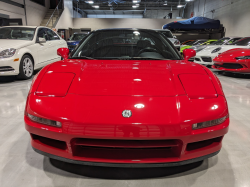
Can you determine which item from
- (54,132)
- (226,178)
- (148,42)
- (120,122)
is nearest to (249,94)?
(148,42)

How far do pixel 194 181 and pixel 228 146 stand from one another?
27.3 inches

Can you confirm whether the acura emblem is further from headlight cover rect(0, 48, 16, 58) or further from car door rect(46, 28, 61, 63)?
car door rect(46, 28, 61, 63)

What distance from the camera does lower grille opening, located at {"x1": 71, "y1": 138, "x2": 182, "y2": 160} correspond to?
1238mm

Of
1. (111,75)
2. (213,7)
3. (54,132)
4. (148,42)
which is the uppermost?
(213,7)

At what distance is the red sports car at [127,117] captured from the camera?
1202 millimetres

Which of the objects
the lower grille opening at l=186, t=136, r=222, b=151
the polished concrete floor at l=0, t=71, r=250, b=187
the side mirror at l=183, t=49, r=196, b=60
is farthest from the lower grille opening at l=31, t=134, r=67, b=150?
the side mirror at l=183, t=49, r=196, b=60

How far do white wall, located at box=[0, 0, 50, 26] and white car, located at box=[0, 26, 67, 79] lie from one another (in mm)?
7012

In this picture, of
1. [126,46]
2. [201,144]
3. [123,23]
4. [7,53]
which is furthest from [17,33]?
[123,23]

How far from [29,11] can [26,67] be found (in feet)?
35.6

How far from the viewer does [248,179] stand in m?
1.45

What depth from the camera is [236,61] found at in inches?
203

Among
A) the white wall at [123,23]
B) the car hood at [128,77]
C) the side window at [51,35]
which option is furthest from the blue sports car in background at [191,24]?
the car hood at [128,77]

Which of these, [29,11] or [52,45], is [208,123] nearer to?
[52,45]

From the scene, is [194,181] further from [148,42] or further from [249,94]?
[249,94]
